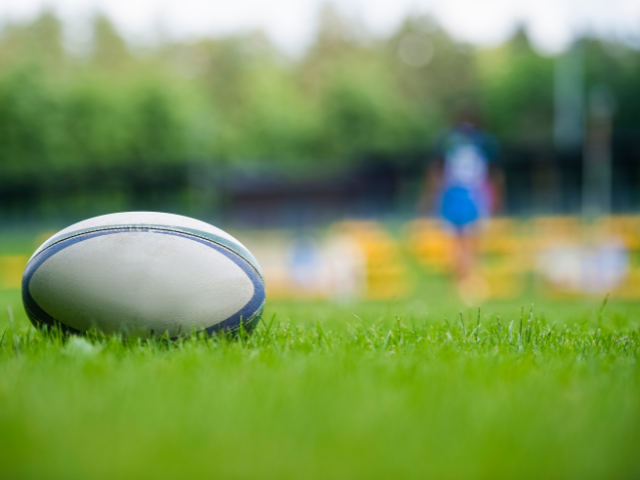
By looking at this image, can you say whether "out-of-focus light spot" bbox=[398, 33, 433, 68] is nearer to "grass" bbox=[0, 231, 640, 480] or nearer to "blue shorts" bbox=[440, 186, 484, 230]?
"blue shorts" bbox=[440, 186, 484, 230]

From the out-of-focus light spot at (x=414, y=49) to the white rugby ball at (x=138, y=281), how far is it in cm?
Answer: 7400

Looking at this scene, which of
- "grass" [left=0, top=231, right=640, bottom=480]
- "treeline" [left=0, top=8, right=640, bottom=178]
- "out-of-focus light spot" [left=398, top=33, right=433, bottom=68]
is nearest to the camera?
"grass" [left=0, top=231, right=640, bottom=480]

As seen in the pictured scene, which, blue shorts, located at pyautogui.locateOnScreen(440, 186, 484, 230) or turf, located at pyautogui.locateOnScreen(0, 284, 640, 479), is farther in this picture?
blue shorts, located at pyautogui.locateOnScreen(440, 186, 484, 230)

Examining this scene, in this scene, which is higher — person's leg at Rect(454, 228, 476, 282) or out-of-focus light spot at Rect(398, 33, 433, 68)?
out-of-focus light spot at Rect(398, 33, 433, 68)

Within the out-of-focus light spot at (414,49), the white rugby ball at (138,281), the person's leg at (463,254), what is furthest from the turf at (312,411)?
the out-of-focus light spot at (414,49)

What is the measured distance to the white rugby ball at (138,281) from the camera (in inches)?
102

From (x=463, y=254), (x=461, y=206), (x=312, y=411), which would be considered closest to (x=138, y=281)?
(x=312, y=411)

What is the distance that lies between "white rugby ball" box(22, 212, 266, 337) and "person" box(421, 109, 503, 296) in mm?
6628

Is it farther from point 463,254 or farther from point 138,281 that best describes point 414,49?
point 138,281

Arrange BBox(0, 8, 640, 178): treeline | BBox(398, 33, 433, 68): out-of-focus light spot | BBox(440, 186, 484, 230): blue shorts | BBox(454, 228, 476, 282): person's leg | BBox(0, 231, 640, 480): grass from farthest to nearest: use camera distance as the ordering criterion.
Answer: BBox(398, 33, 433, 68): out-of-focus light spot
BBox(0, 8, 640, 178): treeline
BBox(454, 228, 476, 282): person's leg
BBox(440, 186, 484, 230): blue shorts
BBox(0, 231, 640, 480): grass

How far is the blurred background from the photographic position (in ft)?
57.1

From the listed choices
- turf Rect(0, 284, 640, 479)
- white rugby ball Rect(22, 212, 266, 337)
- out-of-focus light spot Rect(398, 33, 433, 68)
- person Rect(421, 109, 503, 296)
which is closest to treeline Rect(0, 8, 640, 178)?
out-of-focus light spot Rect(398, 33, 433, 68)

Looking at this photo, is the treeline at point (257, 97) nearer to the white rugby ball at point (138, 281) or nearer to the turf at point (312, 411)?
Result: the white rugby ball at point (138, 281)

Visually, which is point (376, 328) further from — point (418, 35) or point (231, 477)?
point (418, 35)
